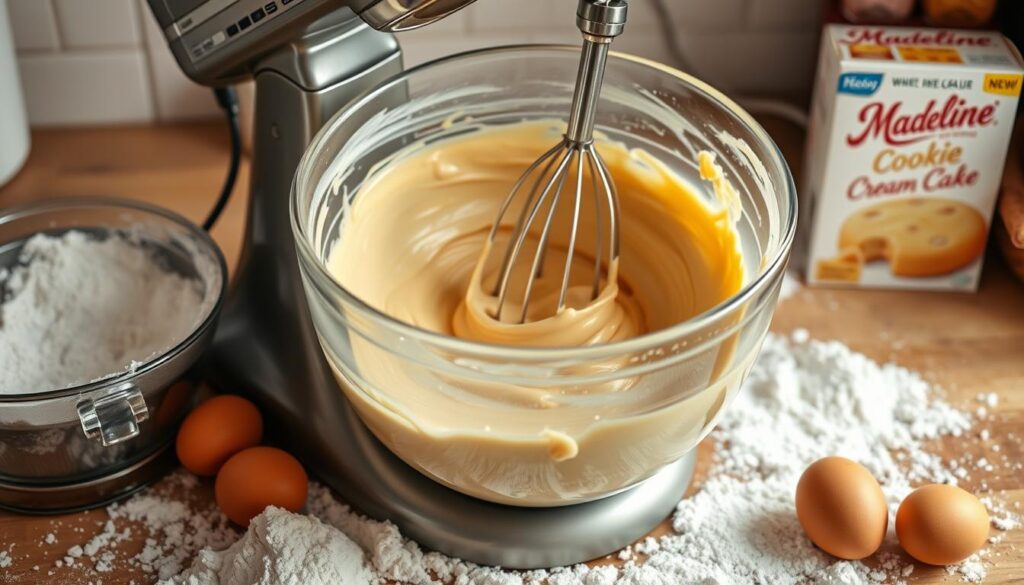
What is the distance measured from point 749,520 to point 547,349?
289mm

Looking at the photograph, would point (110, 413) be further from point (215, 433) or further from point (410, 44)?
point (410, 44)

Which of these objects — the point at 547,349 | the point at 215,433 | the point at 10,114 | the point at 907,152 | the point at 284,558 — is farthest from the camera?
the point at 10,114

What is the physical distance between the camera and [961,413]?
0.95 m

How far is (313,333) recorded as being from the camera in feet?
2.86

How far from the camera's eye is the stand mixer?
2.62ft

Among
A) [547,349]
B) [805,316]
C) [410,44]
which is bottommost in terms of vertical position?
[805,316]

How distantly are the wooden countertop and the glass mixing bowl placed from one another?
0.16m

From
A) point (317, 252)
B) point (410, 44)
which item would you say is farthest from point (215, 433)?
point (410, 44)

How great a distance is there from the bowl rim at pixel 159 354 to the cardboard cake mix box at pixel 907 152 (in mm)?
557

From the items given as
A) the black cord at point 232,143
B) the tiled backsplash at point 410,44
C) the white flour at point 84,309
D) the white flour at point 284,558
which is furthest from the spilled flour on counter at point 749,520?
the tiled backsplash at point 410,44

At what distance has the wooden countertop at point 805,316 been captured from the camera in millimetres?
833

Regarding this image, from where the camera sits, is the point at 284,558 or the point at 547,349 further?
the point at 284,558

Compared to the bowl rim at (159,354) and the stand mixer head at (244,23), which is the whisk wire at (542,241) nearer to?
the stand mixer head at (244,23)

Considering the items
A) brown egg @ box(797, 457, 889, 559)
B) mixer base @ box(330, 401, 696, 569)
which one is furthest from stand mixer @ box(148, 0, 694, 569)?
brown egg @ box(797, 457, 889, 559)
